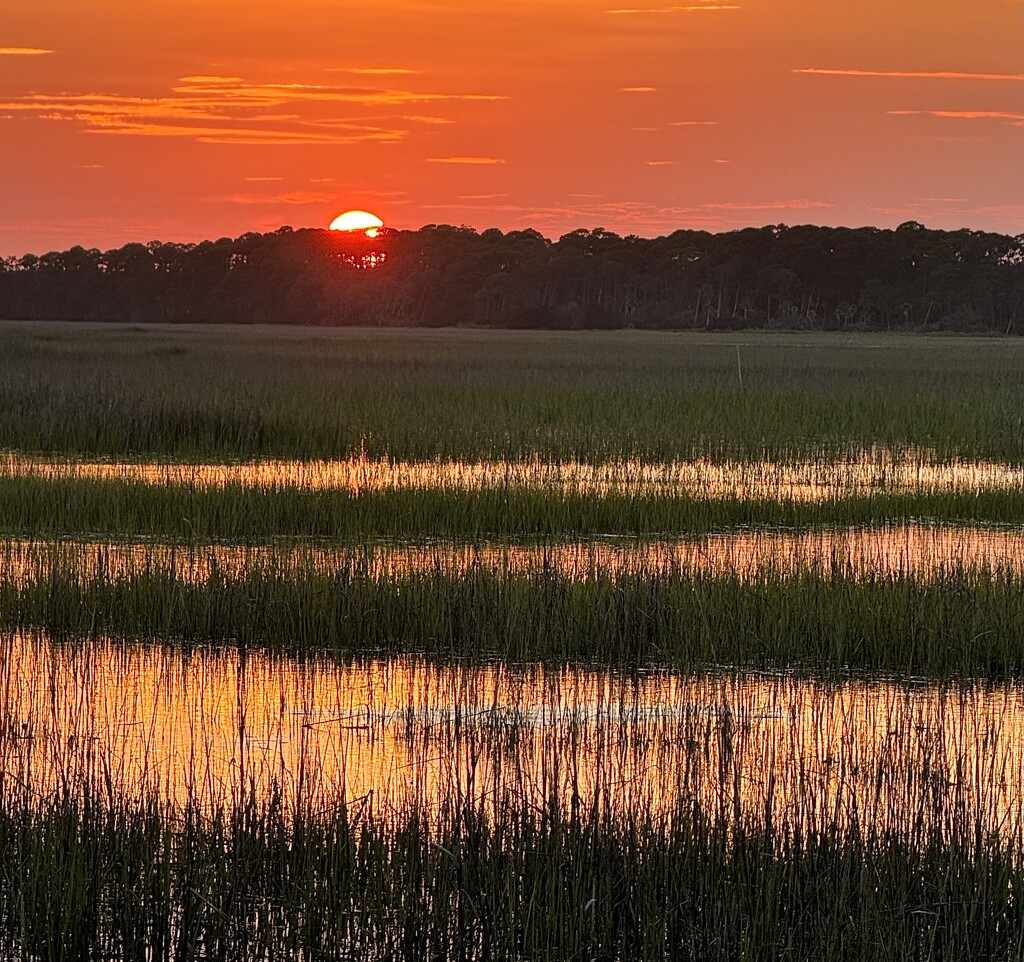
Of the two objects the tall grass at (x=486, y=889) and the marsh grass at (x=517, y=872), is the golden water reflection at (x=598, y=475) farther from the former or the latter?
the tall grass at (x=486, y=889)

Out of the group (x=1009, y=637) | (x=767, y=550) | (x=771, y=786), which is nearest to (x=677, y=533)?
(x=767, y=550)

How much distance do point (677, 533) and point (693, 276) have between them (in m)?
95.1

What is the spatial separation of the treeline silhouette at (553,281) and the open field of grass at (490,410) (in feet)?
203

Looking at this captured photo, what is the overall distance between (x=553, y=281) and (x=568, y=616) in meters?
101

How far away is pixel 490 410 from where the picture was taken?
22406mm

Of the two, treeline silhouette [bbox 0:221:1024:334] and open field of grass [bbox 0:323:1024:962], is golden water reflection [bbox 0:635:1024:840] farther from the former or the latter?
Result: treeline silhouette [bbox 0:221:1024:334]

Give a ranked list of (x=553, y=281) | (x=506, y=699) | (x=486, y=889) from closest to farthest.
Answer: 1. (x=486, y=889)
2. (x=506, y=699)
3. (x=553, y=281)

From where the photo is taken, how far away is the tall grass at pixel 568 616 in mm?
8375

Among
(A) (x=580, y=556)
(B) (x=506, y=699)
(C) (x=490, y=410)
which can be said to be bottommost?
(B) (x=506, y=699)

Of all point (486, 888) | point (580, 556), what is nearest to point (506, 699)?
point (486, 888)

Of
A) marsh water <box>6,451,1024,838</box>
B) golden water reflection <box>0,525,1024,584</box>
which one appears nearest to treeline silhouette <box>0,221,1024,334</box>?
golden water reflection <box>0,525,1024,584</box>

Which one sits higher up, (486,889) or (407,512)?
(407,512)

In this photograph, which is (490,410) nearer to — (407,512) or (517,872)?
(407,512)

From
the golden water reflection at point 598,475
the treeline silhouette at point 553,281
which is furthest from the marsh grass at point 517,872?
the treeline silhouette at point 553,281
